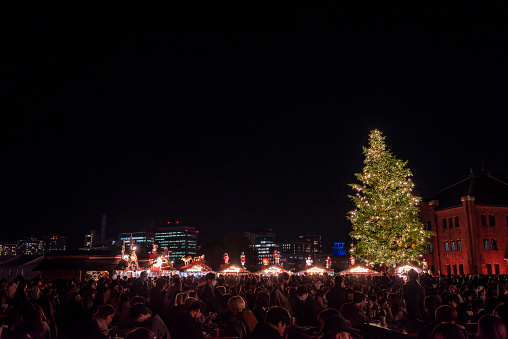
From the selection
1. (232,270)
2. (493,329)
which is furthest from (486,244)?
(493,329)

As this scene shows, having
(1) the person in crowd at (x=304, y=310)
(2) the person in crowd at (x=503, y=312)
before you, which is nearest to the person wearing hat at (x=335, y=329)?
(2) the person in crowd at (x=503, y=312)

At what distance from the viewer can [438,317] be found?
6941 mm

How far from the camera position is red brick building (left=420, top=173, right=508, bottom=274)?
1756 inches

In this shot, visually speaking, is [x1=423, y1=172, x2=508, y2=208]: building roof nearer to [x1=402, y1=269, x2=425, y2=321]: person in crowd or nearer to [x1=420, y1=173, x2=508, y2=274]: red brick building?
[x1=420, y1=173, x2=508, y2=274]: red brick building

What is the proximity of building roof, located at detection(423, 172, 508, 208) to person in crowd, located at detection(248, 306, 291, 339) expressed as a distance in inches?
1855

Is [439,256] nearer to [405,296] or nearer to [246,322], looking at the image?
[405,296]

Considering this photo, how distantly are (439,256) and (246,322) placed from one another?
47.9 metres

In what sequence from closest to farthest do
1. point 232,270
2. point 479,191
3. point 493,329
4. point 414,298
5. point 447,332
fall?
point 447,332, point 493,329, point 414,298, point 479,191, point 232,270

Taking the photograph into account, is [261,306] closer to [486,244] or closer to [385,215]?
[385,215]

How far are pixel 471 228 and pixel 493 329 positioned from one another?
148 ft

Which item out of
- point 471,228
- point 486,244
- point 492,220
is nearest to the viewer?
point 486,244

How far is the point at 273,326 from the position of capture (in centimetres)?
561

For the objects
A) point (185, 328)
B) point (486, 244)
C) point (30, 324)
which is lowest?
point (185, 328)

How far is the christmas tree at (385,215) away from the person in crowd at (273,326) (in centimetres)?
3036
